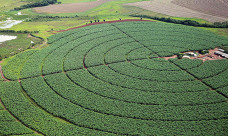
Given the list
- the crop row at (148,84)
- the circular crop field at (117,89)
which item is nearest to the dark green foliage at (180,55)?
the circular crop field at (117,89)

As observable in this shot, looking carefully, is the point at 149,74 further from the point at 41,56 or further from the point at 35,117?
the point at 41,56

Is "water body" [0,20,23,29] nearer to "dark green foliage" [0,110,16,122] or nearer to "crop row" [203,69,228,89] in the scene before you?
"dark green foliage" [0,110,16,122]

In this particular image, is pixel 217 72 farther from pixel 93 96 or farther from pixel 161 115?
pixel 93 96

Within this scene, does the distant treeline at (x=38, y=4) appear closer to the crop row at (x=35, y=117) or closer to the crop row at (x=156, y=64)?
the crop row at (x=35, y=117)

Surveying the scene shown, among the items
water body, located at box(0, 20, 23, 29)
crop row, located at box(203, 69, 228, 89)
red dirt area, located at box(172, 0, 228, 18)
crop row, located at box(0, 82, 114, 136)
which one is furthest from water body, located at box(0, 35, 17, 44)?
red dirt area, located at box(172, 0, 228, 18)

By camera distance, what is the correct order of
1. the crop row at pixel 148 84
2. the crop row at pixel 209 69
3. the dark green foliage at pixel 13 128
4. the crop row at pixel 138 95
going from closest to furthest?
1. the dark green foliage at pixel 13 128
2. the crop row at pixel 138 95
3. the crop row at pixel 148 84
4. the crop row at pixel 209 69
